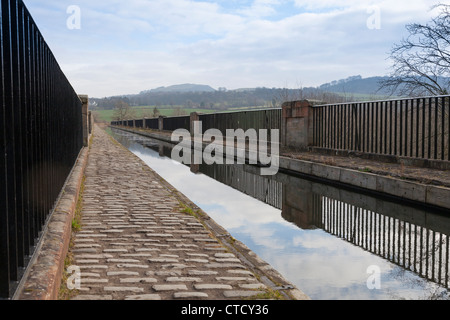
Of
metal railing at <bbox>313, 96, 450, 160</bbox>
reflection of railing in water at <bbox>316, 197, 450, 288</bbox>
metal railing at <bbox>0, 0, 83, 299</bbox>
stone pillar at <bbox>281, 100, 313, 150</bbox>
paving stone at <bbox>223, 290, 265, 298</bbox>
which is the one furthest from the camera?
stone pillar at <bbox>281, 100, 313, 150</bbox>

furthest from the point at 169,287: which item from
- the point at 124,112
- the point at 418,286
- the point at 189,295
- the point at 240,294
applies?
the point at 124,112

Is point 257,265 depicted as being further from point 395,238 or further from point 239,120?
point 239,120

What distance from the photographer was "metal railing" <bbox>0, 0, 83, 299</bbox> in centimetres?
246

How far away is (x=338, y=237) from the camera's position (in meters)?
5.20

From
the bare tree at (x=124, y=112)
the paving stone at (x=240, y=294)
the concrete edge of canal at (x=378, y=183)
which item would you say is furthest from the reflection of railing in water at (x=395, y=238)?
the bare tree at (x=124, y=112)

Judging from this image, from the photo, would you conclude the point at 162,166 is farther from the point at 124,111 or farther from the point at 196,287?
the point at 124,111

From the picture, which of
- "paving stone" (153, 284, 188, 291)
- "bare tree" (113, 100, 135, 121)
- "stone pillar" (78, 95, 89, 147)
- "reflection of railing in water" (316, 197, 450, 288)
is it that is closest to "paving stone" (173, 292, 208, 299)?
"paving stone" (153, 284, 188, 291)

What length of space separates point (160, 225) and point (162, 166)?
8.63 metres

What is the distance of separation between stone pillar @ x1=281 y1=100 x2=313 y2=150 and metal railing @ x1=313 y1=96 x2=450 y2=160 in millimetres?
223

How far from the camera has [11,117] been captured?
2.68 m

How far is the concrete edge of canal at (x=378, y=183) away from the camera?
658 centimetres

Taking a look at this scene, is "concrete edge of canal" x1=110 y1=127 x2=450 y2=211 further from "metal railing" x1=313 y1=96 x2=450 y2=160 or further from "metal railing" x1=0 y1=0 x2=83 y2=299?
"metal railing" x1=0 y1=0 x2=83 y2=299

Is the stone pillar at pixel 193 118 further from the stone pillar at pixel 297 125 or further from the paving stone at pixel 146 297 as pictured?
the paving stone at pixel 146 297

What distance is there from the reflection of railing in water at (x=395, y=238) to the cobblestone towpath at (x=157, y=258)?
1524 millimetres
